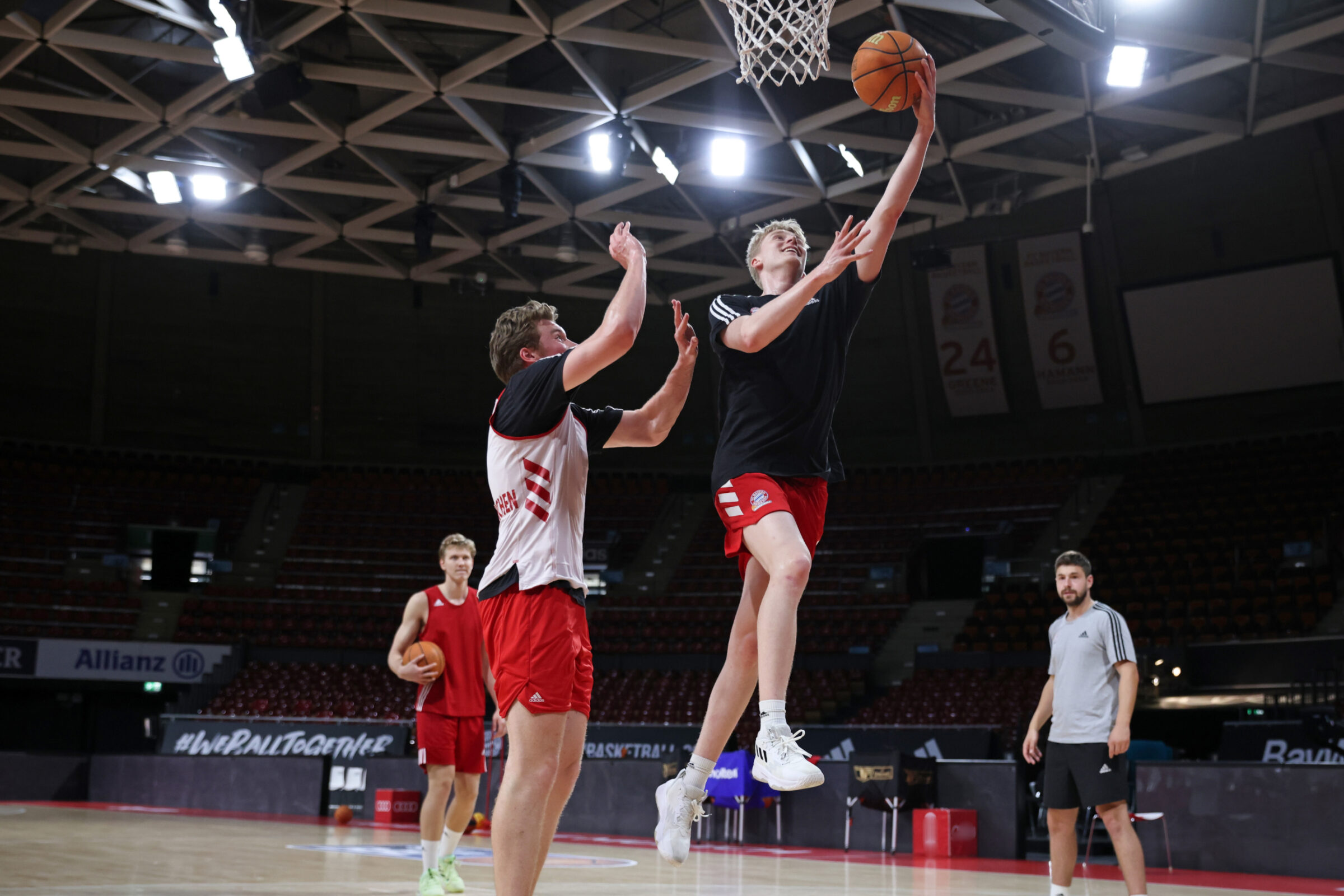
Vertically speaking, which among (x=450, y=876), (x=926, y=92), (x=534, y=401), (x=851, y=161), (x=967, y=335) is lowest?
(x=450, y=876)

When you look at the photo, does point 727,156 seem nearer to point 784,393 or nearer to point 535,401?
point 784,393

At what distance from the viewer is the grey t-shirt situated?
271 inches

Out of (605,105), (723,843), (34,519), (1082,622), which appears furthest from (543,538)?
(34,519)

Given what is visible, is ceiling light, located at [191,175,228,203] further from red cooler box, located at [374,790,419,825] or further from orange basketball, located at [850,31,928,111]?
orange basketball, located at [850,31,928,111]

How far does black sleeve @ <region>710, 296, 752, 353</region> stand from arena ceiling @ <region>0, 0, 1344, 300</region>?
10.6m

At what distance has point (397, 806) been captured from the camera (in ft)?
49.9

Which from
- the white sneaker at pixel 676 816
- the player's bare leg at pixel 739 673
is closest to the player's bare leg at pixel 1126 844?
the player's bare leg at pixel 739 673

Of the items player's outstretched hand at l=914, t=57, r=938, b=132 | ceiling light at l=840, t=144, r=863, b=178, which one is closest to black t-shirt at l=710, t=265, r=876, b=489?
player's outstretched hand at l=914, t=57, r=938, b=132

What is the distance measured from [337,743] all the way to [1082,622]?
518 inches

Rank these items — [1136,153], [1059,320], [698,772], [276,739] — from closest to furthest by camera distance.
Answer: [698,772], [276,739], [1136,153], [1059,320]

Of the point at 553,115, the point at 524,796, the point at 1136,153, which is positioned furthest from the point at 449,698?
the point at 1136,153

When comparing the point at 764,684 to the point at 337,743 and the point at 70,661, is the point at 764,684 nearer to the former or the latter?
the point at 337,743

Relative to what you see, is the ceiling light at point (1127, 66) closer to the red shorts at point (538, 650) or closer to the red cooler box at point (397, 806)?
the red cooler box at point (397, 806)

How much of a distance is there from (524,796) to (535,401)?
1.29 metres
